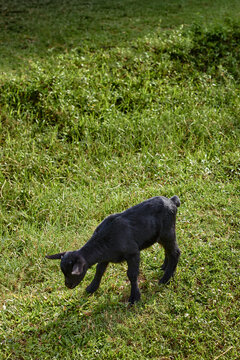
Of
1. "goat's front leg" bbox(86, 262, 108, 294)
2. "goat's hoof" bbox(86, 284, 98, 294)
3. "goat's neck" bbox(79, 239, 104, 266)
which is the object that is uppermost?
"goat's neck" bbox(79, 239, 104, 266)

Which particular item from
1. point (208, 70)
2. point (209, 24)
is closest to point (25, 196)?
point (208, 70)

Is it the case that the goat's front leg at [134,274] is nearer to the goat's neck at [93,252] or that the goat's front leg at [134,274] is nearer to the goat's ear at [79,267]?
the goat's neck at [93,252]

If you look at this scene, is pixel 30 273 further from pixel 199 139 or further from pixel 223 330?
pixel 199 139

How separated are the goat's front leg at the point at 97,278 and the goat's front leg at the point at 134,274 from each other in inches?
11.9

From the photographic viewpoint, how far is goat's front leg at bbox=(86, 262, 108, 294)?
13.9 feet

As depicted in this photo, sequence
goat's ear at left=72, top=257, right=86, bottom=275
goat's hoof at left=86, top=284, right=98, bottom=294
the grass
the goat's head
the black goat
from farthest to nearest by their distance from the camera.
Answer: goat's hoof at left=86, top=284, right=98, bottom=294, the grass, the black goat, the goat's head, goat's ear at left=72, top=257, right=86, bottom=275

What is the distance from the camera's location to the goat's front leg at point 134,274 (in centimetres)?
399

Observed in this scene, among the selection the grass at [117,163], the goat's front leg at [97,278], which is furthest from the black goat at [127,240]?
the grass at [117,163]

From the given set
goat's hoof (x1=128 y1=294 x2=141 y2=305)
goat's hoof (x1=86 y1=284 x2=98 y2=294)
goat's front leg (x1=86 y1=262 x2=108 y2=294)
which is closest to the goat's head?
goat's front leg (x1=86 y1=262 x2=108 y2=294)

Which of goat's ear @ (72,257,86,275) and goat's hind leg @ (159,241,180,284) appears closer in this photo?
goat's ear @ (72,257,86,275)

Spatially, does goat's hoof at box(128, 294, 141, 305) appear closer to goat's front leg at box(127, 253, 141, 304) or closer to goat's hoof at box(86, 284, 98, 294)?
goat's front leg at box(127, 253, 141, 304)

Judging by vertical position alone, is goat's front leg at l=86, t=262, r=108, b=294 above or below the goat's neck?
below

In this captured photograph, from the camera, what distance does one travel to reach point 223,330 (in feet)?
12.7

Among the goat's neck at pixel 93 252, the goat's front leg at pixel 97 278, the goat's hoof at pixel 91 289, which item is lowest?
the goat's hoof at pixel 91 289
